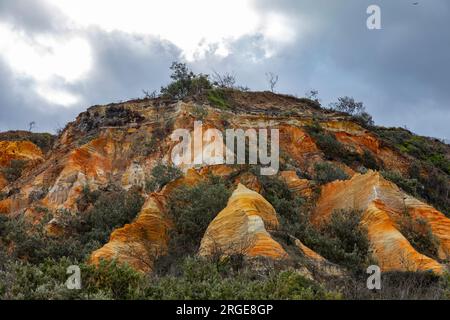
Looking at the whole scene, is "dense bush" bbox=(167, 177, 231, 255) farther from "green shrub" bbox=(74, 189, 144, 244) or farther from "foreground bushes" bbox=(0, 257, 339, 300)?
"foreground bushes" bbox=(0, 257, 339, 300)

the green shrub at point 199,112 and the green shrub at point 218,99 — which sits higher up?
the green shrub at point 218,99

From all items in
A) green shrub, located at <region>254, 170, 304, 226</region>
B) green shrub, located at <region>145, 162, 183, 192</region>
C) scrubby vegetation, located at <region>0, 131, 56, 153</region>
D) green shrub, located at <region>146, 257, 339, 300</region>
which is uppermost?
scrubby vegetation, located at <region>0, 131, 56, 153</region>

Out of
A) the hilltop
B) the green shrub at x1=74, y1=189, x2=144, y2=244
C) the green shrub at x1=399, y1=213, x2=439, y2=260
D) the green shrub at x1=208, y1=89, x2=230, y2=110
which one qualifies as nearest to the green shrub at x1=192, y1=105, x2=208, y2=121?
the hilltop

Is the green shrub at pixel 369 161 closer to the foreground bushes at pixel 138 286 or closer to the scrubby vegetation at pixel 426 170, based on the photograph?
the scrubby vegetation at pixel 426 170

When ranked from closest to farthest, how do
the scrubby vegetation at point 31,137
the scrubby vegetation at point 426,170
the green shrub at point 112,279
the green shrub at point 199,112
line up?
the green shrub at point 112,279, the green shrub at point 199,112, the scrubby vegetation at point 426,170, the scrubby vegetation at point 31,137

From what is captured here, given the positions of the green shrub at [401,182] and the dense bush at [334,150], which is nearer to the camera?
the green shrub at [401,182]

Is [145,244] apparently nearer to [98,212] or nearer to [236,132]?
[98,212]

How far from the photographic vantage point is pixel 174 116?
28438 millimetres

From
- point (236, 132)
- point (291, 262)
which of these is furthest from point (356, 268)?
point (236, 132)

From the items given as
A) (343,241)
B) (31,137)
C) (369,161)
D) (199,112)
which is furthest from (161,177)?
(31,137)

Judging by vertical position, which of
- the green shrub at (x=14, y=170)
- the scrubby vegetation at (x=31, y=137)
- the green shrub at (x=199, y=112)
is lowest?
the green shrub at (x=14, y=170)

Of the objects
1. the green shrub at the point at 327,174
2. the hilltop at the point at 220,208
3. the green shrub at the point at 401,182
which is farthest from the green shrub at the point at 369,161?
the green shrub at the point at 401,182

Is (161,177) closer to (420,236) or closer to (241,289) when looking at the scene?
(420,236)

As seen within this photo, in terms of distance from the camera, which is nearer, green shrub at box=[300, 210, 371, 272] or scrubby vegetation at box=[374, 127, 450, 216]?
green shrub at box=[300, 210, 371, 272]
